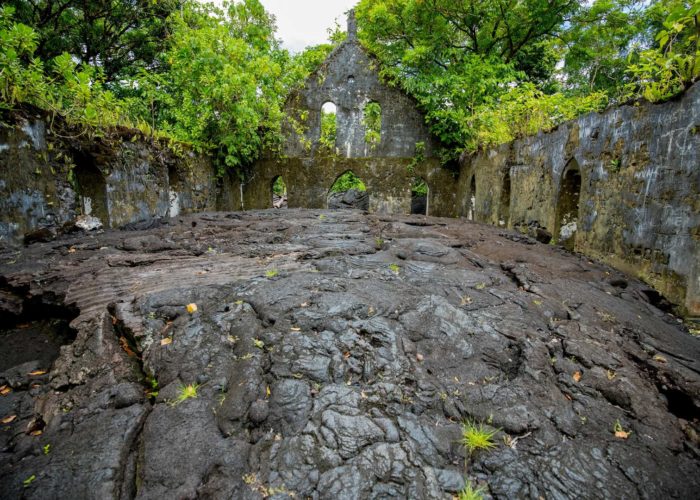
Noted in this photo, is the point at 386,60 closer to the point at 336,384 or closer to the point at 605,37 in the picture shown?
the point at 605,37

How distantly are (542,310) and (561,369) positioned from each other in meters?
0.93

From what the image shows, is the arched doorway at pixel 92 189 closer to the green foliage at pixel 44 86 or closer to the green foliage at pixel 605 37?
the green foliage at pixel 44 86

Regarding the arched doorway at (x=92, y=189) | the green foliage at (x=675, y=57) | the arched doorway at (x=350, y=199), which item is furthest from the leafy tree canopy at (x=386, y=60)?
the arched doorway at (x=350, y=199)

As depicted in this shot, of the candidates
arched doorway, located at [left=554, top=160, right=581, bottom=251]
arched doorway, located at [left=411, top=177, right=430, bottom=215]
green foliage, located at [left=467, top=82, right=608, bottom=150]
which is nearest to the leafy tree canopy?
green foliage, located at [left=467, top=82, right=608, bottom=150]

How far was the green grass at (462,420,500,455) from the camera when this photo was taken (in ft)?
7.06

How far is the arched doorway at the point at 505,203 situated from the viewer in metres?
9.45

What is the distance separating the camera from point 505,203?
31.5 ft

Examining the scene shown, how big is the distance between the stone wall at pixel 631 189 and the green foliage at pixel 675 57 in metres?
0.16

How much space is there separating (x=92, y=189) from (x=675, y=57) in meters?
9.36

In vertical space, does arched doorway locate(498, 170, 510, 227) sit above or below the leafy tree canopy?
below

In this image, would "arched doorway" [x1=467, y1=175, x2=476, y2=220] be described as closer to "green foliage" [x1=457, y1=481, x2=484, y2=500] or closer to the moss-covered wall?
the moss-covered wall

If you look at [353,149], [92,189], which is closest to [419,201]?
[353,149]

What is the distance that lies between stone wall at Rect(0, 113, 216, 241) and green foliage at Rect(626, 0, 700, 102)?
327 inches

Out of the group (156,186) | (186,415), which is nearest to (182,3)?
(156,186)
